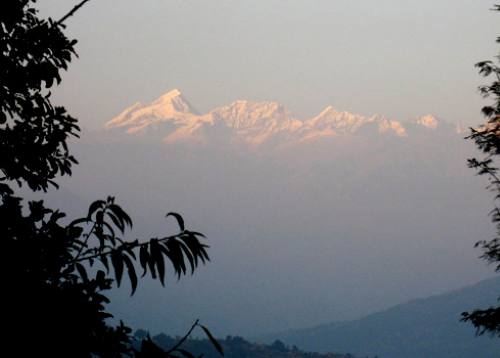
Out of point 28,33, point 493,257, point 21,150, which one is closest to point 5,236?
point 21,150

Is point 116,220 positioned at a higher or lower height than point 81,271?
higher

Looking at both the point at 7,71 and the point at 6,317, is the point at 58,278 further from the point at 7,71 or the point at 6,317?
the point at 7,71

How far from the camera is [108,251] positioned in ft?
23.2

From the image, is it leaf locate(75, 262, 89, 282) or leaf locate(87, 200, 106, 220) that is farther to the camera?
leaf locate(75, 262, 89, 282)

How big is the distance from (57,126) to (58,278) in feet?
7.19

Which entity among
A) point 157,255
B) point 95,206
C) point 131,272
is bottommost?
A: point 131,272

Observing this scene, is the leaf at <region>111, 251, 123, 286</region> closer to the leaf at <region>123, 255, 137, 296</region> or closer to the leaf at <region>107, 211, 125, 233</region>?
the leaf at <region>123, 255, 137, 296</region>

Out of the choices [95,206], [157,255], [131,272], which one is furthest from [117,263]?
[95,206]

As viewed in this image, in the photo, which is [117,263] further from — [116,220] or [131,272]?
[116,220]

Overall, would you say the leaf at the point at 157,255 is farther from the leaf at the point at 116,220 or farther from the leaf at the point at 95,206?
the leaf at the point at 95,206

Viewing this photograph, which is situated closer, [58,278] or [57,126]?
[58,278]

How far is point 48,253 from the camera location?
704 cm

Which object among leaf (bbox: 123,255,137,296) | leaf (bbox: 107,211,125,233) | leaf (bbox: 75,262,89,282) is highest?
leaf (bbox: 107,211,125,233)

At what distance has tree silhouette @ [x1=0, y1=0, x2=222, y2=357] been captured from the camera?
6.46m
